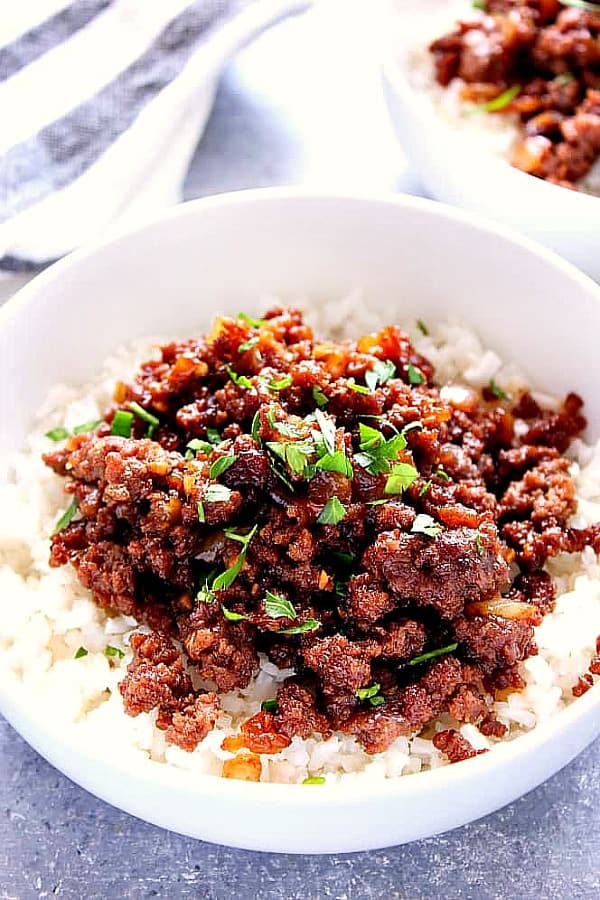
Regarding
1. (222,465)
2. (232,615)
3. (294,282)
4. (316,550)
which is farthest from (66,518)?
(294,282)

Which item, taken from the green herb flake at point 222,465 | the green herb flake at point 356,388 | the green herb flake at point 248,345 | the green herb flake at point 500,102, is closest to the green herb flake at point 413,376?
the green herb flake at point 356,388

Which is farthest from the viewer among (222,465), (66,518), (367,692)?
(66,518)

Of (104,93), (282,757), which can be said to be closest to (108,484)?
(282,757)

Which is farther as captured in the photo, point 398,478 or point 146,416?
point 146,416

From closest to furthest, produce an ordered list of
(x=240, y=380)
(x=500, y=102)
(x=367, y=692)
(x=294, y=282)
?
(x=367, y=692) < (x=240, y=380) < (x=294, y=282) < (x=500, y=102)

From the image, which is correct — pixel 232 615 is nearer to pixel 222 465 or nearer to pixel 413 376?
pixel 222 465

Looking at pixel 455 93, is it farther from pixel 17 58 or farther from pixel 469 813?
pixel 469 813
